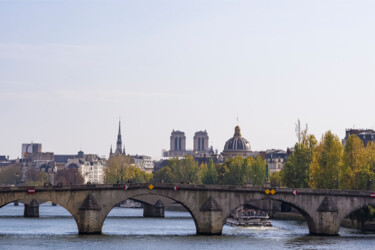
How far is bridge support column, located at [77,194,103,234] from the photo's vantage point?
10006cm

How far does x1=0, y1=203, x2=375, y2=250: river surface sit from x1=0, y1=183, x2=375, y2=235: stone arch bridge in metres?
1.78

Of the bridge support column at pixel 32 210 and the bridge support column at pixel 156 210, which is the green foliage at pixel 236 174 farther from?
the bridge support column at pixel 32 210

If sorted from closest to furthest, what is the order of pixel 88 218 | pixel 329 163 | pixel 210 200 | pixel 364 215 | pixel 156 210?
pixel 88 218
pixel 210 200
pixel 364 215
pixel 329 163
pixel 156 210

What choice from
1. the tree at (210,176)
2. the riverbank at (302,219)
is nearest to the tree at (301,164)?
the riverbank at (302,219)

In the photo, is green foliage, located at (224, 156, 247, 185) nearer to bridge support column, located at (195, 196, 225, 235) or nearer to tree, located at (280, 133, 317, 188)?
tree, located at (280, 133, 317, 188)

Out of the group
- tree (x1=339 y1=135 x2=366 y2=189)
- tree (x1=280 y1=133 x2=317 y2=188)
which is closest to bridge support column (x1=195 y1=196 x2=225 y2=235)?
tree (x1=339 y1=135 x2=366 y2=189)

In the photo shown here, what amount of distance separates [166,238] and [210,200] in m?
6.20

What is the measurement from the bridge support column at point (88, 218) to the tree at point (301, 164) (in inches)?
1554

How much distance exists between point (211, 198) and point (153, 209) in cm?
5052

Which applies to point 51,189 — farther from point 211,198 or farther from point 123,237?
point 211,198

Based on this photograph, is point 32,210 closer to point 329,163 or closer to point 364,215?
point 329,163

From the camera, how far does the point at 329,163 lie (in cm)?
12225

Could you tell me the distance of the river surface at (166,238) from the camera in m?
92.0

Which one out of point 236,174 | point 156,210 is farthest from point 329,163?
point 236,174
